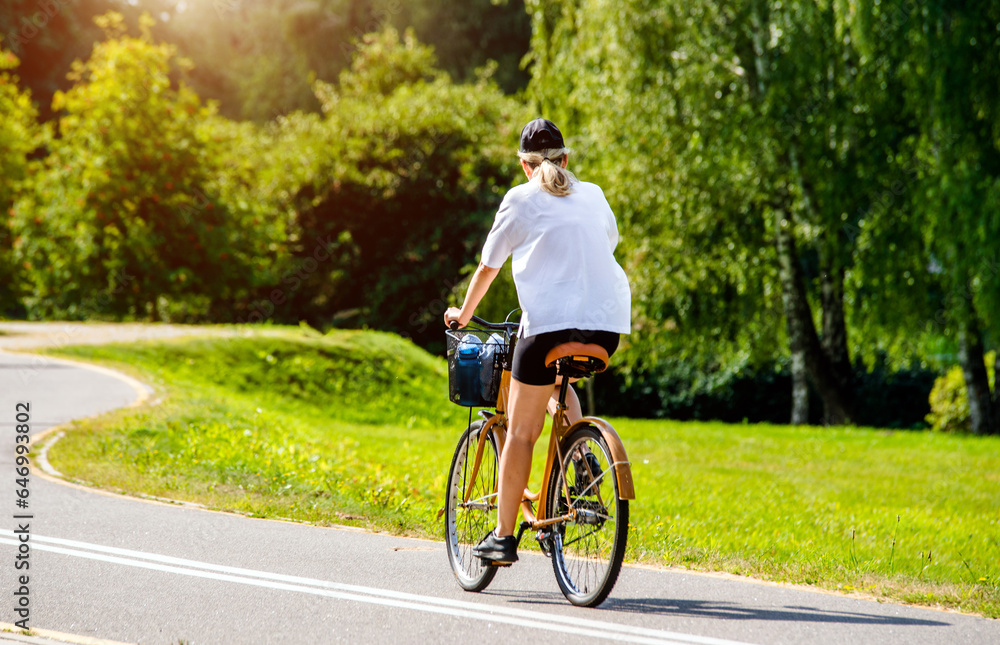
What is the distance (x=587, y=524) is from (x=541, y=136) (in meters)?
1.68

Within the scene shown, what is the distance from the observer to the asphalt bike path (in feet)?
13.6

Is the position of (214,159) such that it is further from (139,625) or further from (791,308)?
(139,625)

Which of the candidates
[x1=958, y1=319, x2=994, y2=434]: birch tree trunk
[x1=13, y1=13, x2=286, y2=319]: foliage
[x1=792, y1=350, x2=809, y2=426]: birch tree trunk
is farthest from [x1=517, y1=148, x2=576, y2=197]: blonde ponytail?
[x1=13, y1=13, x2=286, y2=319]: foliage

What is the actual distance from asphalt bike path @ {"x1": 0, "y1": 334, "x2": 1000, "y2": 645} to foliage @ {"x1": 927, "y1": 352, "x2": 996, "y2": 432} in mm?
14936

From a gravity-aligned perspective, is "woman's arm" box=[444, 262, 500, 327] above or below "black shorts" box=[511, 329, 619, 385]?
above

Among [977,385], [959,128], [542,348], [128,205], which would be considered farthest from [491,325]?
[128,205]

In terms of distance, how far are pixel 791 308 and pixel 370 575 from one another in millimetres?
13626

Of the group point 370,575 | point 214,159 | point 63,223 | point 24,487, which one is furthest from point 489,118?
point 370,575

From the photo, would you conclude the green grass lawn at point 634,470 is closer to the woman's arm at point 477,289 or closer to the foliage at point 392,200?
the woman's arm at point 477,289

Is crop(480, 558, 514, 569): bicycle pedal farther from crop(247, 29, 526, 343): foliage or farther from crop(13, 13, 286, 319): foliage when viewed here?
crop(247, 29, 526, 343): foliage

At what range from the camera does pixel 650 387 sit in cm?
2417

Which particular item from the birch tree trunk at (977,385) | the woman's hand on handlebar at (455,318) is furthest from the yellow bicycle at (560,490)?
the birch tree trunk at (977,385)

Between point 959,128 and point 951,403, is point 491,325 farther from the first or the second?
point 951,403

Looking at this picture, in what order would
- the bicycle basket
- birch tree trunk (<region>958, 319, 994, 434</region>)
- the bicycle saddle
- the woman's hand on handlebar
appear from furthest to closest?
1. birch tree trunk (<region>958, 319, 994, 434</region>)
2. the bicycle basket
3. the woman's hand on handlebar
4. the bicycle saddle
